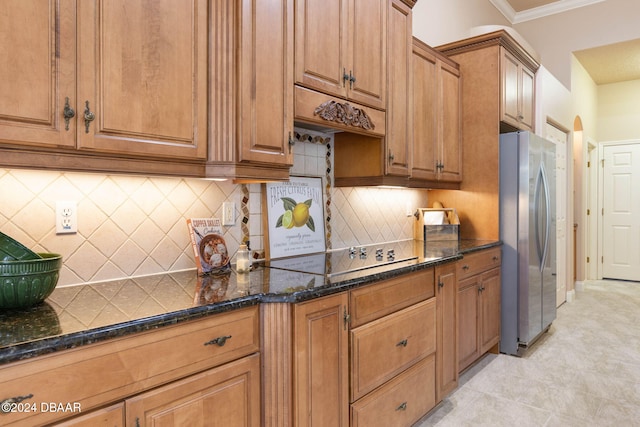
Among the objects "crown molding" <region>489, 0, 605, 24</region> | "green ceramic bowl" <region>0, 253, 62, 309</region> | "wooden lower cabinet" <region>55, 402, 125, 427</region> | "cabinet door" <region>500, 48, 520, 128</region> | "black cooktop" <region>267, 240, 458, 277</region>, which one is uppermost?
"crown molding" <region>489, 0, 605, 24</region>

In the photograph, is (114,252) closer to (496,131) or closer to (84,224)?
(84,224)

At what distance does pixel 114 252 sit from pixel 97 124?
1.90ft

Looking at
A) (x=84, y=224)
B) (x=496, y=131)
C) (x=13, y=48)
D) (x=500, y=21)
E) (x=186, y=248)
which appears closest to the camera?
(x=13, y=48)

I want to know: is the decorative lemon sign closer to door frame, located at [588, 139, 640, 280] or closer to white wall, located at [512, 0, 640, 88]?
white wall, located at [512, 0, 640, 88]

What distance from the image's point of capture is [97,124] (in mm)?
1304

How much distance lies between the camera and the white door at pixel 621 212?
6258 millimetres

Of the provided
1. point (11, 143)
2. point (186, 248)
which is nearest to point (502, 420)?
point (186, 248)

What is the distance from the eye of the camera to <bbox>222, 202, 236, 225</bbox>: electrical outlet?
80.0 inches

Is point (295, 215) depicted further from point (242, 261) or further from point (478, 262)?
point (478, 262)

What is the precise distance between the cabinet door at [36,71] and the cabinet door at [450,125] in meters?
2.57

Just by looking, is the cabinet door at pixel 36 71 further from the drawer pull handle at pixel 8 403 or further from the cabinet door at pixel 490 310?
the cabinet door at pixel 490 310

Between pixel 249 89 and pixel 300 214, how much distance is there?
925 mm

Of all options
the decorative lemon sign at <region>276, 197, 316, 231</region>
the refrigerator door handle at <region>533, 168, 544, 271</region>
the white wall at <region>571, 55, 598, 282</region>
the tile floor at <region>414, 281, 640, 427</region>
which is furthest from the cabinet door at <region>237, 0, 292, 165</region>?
the white wall at <region>571, 55, 598, 282</region>

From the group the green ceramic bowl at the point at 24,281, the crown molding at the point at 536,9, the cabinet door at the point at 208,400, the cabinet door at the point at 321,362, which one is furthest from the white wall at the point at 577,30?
the green ceramic bowl at the point at 24,281
